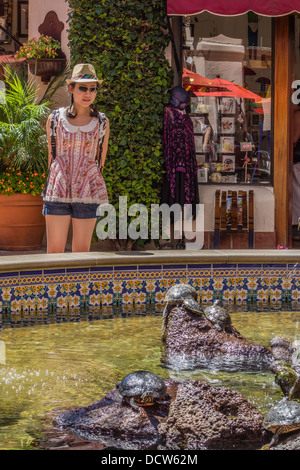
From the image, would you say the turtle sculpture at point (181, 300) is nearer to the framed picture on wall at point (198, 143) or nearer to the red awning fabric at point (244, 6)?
the red awning fabric at point (244, 6)

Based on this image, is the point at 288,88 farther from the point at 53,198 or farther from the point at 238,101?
the point at 53,198

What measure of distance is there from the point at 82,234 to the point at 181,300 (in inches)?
78.3

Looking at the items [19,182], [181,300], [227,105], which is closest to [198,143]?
[227,105]

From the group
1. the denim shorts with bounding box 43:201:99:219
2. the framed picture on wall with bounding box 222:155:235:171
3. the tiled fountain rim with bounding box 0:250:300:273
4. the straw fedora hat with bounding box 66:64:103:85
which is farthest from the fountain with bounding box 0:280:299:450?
the framed picture on wall with bounding box 222:155:235:171

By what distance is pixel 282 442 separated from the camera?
324cm

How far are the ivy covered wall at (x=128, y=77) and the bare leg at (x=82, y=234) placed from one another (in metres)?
2.91

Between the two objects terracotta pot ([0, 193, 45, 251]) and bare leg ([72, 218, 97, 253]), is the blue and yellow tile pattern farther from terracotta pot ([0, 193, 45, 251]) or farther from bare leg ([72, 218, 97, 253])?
terracotta pot ([0, 193, 45, 251])

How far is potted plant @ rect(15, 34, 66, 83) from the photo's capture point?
1024 cm

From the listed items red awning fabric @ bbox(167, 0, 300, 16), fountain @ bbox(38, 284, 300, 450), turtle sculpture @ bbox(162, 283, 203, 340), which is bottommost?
fountain @ bbox(38, 284, 300, 450)

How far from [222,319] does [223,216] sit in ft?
16.4

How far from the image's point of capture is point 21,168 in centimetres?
989

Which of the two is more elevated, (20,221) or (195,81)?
(195,81)

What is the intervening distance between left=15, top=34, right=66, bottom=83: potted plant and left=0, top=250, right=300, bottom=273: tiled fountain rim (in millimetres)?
4408

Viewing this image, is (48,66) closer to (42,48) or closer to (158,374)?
(42,48)
